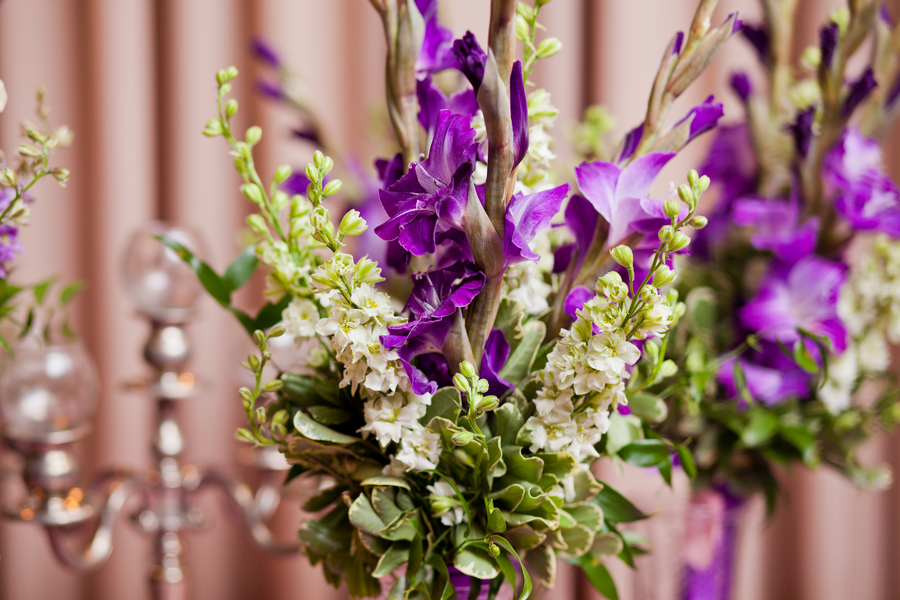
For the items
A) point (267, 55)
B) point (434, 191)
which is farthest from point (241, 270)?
point (267, 55)

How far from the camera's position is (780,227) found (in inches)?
25.6

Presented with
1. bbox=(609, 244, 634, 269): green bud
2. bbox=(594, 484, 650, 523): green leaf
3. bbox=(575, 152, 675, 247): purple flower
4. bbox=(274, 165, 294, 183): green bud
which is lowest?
bbox=(594, 484, 650, 523): green leaf

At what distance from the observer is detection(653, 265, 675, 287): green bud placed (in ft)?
1.14

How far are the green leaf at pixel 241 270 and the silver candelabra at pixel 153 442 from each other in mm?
96

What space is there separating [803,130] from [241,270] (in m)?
0.54

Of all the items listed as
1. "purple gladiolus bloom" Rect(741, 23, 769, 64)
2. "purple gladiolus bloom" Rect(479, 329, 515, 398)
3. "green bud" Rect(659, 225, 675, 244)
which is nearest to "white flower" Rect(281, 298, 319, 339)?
"purple gladiolus bloom" Rect(479, 329, 515, 398)

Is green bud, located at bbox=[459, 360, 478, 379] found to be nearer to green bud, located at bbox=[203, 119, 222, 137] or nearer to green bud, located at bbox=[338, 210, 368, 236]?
green bud, located at bbox=[338, 210, 368, 236]

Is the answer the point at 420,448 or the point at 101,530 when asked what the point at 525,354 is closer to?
the point at 420,448

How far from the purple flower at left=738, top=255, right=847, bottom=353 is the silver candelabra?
554 mm

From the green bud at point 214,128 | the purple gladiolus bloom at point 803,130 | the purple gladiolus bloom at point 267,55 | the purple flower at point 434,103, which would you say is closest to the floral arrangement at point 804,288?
the purple gladiolus bloom at point 803,130

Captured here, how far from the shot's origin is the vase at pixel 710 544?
0.68m

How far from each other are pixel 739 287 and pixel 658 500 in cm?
24

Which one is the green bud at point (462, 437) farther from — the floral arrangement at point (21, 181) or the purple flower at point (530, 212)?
the floral arrangement at point (21, 181)

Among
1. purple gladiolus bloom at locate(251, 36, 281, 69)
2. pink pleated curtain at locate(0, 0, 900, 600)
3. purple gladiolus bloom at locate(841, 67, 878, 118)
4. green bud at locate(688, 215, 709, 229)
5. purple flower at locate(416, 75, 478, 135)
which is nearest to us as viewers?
green bud at locate(688, 215, 709, 229)
